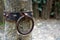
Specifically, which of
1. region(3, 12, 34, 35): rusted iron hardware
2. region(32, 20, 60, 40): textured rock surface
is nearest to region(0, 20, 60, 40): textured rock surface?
region(32, 20, 60, 40): textured rock surface

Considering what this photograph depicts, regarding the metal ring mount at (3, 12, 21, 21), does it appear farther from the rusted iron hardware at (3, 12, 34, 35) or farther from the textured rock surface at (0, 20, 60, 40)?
the textured rock surface at (0, 20, 60, 40)

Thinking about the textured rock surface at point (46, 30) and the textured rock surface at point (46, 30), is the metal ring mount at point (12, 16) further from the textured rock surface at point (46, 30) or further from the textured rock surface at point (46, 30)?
the textured rock surface at point (46, 30)

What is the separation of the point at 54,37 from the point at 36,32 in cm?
46

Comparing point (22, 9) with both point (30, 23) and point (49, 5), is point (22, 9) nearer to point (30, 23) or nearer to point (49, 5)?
point (30, 23)

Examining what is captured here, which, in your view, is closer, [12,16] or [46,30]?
[12,16]

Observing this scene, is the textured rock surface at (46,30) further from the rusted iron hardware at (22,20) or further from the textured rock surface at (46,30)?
the rusted iron hardware at (22,20)

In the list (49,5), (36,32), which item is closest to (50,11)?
(49,5)

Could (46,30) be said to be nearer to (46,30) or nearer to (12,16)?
(46,30)

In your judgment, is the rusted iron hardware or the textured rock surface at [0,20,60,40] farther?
the textured rock surface at [0,20,60,40]

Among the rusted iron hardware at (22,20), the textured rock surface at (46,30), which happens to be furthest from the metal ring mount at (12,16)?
the textured rock surface at (46,30)

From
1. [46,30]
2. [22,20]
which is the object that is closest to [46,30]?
[46,30]

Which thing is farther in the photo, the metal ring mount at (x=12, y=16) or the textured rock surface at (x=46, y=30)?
the textured rock surface at (x=46, y=30)

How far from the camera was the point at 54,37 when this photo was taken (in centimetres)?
365

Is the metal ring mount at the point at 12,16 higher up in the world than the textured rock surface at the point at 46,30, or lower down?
higher up
